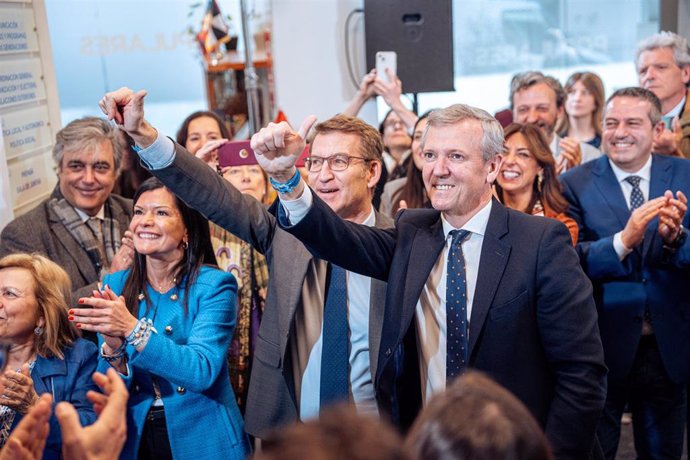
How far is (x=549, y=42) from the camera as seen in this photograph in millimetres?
7625

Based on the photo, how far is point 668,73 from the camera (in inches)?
162

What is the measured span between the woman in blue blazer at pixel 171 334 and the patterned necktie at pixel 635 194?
1.60 m

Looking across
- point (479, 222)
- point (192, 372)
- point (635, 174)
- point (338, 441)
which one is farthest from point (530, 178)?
point (338, 441)

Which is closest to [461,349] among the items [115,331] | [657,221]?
[115,331]

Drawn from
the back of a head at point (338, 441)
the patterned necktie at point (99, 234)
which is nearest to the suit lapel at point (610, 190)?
the patterned necktie at point (99, 234)

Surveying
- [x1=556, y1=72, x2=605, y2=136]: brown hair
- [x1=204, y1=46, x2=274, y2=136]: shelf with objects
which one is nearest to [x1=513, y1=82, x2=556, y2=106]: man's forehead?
[x1=556, y1=72, x2=605, y2=136]: brown hair

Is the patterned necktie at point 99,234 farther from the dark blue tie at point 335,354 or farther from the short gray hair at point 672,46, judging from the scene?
the short gray hair at point 672,46

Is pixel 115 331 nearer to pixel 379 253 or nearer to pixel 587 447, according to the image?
pixel 379 253

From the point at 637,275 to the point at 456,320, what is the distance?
1.33 m

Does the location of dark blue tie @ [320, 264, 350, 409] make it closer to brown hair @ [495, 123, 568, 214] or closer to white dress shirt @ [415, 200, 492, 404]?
white dress shirt @ [415, 200, 492, 404]

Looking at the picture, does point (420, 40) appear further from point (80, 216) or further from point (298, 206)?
point (298, 206)

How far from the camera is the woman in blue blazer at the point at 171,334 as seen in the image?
221 centimetres

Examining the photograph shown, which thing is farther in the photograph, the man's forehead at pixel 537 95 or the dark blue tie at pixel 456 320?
the man's forehead at pixel 537 95

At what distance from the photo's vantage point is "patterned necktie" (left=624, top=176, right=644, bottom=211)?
3.19m
